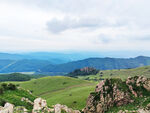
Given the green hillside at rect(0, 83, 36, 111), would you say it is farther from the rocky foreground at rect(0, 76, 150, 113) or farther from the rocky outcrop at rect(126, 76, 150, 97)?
the rocky outcrop at rect(126, 76, 150, 97)

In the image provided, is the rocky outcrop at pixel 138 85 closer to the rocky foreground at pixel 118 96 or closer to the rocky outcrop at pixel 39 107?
the rocky foreground at pixel 118 96

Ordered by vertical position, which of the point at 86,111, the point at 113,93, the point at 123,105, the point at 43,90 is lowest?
the point at 43,90

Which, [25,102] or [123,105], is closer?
[25,102]

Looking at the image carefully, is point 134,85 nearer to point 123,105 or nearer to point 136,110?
point 123,105

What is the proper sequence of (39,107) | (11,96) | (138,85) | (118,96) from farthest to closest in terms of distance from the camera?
(138,85)
(118,96)
(11,96)
(39,107)

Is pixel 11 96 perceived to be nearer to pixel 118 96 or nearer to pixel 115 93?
pixel 115 93

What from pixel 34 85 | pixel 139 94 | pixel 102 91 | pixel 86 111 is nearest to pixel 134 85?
pixel 139 94

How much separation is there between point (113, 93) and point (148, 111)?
12.0 m

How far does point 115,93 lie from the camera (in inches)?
1687

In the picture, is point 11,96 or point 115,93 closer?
point 11,96

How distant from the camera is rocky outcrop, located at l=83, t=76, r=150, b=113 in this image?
135ft

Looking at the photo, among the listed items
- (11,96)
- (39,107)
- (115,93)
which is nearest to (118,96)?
(115,93)

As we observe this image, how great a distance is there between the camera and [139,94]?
43125mm

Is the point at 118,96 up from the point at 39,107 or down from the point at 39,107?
down
